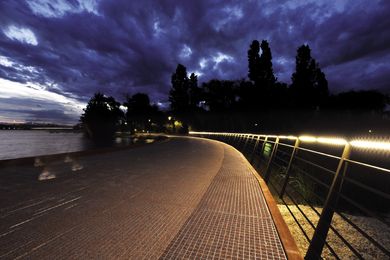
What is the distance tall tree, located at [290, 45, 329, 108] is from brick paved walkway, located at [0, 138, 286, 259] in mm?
37911

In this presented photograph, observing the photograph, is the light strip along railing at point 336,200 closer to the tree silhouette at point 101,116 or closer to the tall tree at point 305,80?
the tall tree at point 305,80

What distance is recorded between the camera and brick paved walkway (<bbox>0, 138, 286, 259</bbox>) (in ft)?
7.18

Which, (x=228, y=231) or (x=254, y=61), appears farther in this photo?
(x=254, y=61)

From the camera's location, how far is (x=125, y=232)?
251 centimetres

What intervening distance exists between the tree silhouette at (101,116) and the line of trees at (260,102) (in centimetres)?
2235

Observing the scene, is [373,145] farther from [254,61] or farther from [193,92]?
[193,92]

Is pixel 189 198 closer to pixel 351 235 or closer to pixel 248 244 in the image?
pixel 248 244

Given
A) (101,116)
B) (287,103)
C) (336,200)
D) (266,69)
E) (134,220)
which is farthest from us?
(101,116)

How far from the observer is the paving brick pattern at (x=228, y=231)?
2.20 metres

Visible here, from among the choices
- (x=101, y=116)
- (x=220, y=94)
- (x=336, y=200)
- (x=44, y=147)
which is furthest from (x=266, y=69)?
(x=101, y=116)

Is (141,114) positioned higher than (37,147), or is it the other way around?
(141,114)

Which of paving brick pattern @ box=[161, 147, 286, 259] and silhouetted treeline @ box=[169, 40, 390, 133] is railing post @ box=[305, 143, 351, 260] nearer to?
paving brick pattern @ box=[161, 147, 286, 259]

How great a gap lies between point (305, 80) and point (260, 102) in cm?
861

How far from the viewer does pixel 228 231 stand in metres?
2.62
